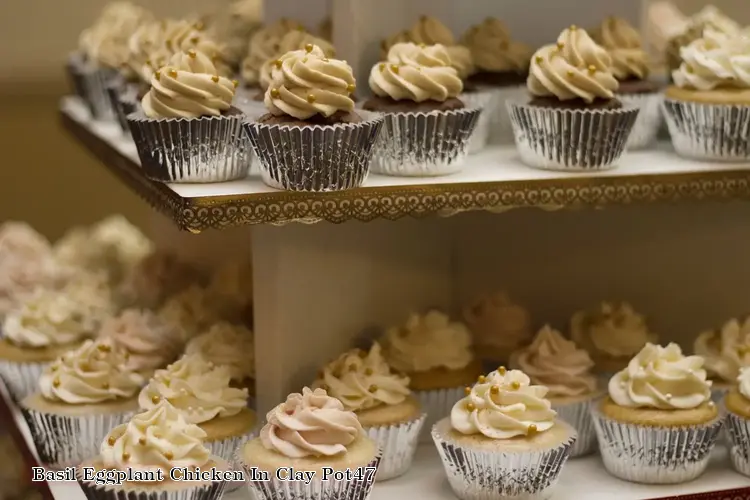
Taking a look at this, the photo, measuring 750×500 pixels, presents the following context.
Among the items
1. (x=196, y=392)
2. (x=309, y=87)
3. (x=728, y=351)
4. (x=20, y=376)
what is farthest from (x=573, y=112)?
(x=20, y=376)

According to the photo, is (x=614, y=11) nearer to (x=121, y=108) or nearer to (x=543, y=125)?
Result: (x=543, y=125)

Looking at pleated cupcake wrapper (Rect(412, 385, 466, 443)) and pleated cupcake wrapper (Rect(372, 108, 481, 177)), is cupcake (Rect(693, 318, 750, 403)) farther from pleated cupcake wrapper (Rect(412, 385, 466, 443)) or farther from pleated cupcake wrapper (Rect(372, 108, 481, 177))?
pleated cupcake wrapper (Rect(372, 108, 481, 177))

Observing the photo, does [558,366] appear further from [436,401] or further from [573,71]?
[573,71]

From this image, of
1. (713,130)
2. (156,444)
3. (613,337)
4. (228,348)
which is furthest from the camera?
(613,337)

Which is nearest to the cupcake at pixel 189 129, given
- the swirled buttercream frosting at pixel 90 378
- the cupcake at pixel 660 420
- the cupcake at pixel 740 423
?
the swirled buttercream frosting at pixel 90 378

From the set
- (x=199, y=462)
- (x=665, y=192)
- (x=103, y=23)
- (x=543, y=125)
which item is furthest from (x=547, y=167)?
(x=103, y=23)

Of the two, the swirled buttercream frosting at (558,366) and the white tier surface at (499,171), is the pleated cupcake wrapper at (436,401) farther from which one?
the white tier surface at (499,171)
